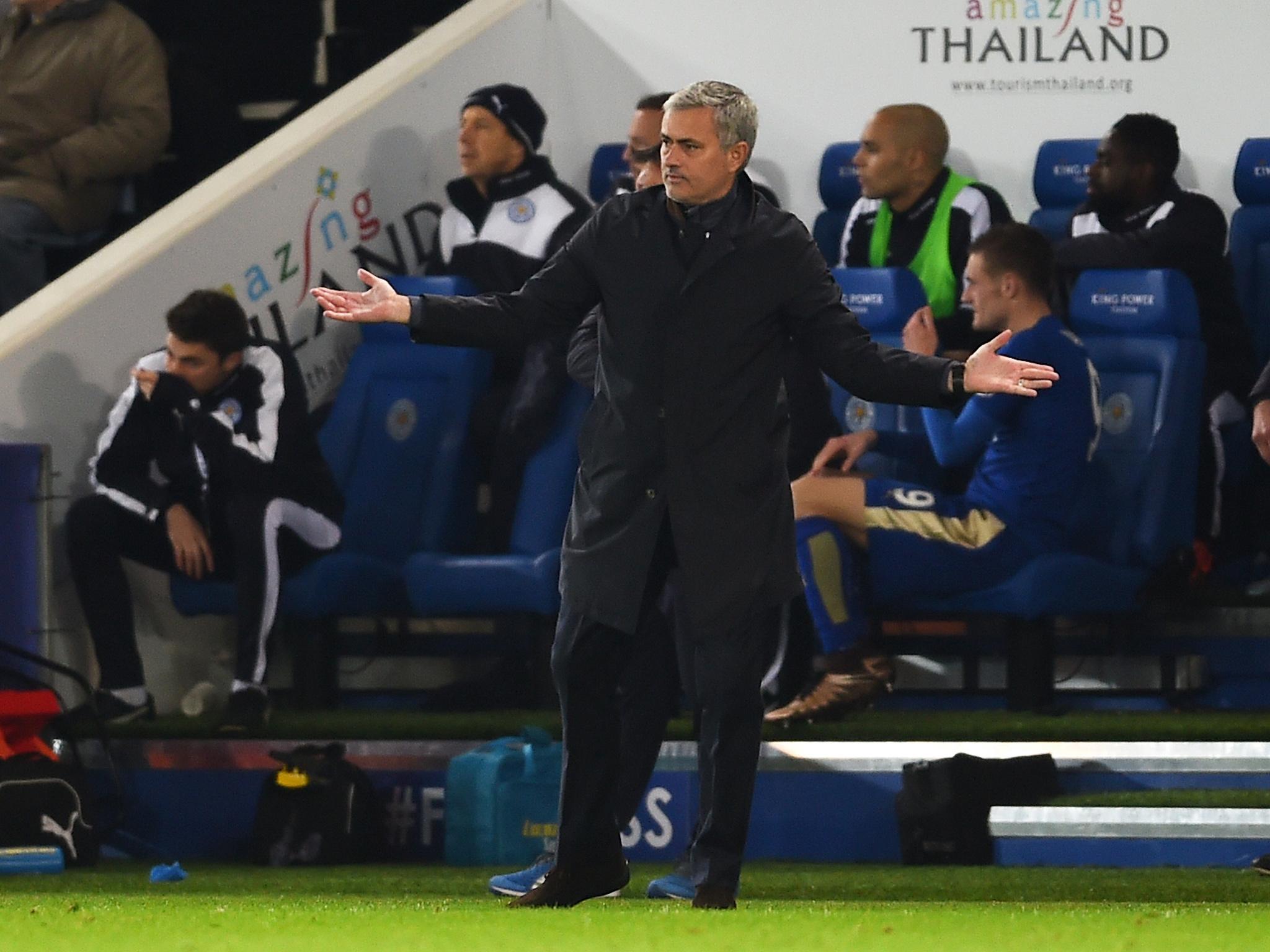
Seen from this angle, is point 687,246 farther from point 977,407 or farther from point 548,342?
point 548,342

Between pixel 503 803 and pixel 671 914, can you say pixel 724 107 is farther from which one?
pixel 503 803

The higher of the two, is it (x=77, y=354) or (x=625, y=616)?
(x=77, y=354)

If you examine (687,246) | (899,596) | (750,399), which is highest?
(687,246)

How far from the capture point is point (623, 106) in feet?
27.3

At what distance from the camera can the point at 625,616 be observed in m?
3.98

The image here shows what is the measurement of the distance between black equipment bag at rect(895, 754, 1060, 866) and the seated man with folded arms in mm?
1569

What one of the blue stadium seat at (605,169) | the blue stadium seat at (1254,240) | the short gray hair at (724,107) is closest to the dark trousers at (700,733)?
the short gray hair at (724,107)

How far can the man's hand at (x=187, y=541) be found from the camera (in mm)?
6488

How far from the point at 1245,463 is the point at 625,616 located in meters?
3.27

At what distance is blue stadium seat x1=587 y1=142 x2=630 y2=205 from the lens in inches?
314

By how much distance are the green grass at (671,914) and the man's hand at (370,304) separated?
1.01 m

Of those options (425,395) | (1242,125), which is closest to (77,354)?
(425,395)

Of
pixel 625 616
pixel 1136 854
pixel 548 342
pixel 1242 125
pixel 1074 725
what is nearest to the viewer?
pixel 625 616

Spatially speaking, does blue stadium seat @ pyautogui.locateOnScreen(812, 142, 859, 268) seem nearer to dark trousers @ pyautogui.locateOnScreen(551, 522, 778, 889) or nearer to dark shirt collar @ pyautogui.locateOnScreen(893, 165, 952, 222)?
dark shirt collar @ pyautogui.locateOnScreen(893, 165, 952, 222)
